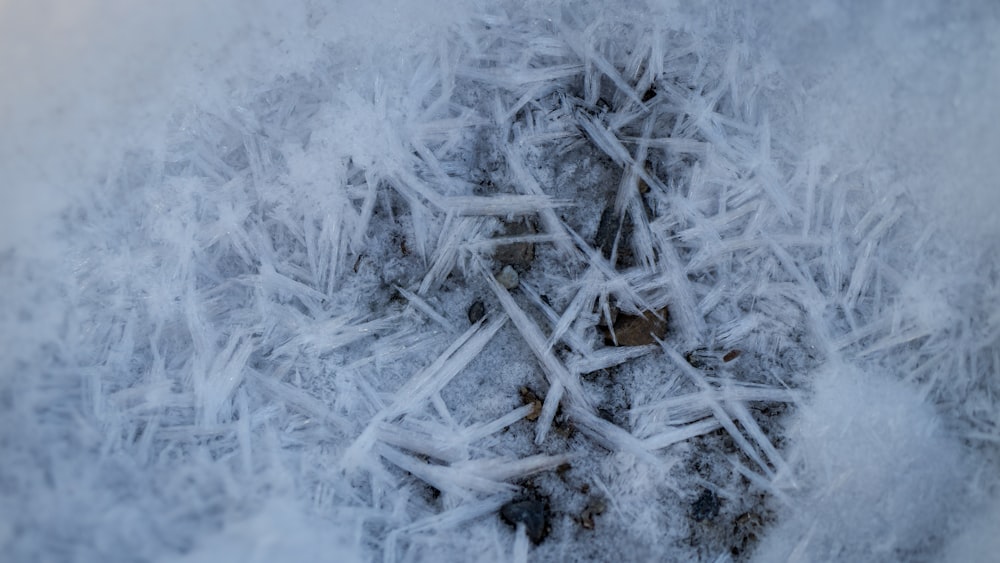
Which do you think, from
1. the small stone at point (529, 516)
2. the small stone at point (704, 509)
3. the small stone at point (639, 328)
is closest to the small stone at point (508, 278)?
the small stone at point (639, 328)

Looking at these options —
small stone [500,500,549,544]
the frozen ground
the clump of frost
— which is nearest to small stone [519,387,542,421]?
Result: the frozen ground

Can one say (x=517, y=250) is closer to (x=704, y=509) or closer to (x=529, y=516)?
(x=529, y=516)

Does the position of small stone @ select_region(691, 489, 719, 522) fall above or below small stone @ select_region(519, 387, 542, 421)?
below

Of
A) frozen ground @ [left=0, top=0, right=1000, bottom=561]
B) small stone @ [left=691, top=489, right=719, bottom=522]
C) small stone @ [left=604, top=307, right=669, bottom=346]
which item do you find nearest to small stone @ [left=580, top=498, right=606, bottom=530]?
frozen ground @ [left=0, top=0, right=1000, bottom=561]

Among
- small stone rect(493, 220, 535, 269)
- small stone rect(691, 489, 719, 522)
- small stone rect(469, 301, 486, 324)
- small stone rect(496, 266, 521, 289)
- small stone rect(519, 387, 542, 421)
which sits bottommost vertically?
small stone rect(691, 489, 719, 522)

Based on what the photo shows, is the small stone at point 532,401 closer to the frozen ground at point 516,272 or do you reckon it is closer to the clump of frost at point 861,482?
the frozen ground at point 516,272

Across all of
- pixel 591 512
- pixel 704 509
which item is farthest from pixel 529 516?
pixel 704 509

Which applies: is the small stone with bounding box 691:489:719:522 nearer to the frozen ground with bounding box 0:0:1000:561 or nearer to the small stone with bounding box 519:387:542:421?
the frozen ground with bounding box 0:0:1000:561
